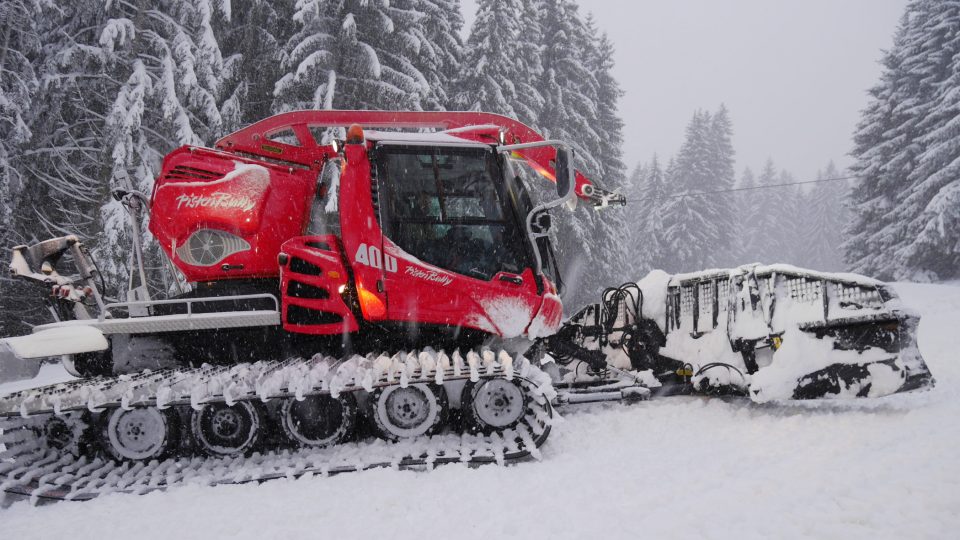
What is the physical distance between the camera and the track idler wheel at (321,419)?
4492mm

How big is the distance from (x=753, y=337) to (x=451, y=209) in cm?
328

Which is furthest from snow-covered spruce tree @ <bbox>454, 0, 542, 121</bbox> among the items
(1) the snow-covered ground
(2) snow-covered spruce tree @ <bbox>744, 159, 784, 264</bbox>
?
(2) snow-covered spruce tree @ <bbox>744, 159, 784, 264</bbox>

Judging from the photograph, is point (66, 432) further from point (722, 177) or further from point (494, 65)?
point (722, 177)

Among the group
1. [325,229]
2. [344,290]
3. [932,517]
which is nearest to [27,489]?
[344,290]

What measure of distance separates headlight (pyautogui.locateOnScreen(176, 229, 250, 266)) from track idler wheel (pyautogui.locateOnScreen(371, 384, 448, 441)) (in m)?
2.04

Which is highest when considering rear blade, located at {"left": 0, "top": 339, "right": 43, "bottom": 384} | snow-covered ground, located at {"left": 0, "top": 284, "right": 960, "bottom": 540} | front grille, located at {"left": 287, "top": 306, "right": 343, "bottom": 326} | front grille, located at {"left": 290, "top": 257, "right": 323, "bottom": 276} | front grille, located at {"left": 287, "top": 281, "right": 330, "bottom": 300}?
front grille, located at {"left": 290, "top": 257, "right": 323, "bottom": 276}

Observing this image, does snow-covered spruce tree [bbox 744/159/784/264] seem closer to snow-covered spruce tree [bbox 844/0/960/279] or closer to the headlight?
snow-covered spruce tree [bbox 844/0/960/279]

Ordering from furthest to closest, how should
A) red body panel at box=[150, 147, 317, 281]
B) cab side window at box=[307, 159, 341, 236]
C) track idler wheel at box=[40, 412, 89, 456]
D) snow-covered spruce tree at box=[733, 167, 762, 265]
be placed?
snow-covered spruce tree at box=[733, 167, 762, 265] → cab side window at box=[307, 159, 341, 236] → red body panel at box=[150, 147, 317, 281] → track idler wheel at box=[40, 412, 89, 456]

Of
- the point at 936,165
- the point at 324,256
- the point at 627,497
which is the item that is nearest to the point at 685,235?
the point at 936,165

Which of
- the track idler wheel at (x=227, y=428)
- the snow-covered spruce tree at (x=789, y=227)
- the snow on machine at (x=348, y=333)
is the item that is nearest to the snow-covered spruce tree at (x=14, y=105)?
the snow on machine at (x=348, y=333)

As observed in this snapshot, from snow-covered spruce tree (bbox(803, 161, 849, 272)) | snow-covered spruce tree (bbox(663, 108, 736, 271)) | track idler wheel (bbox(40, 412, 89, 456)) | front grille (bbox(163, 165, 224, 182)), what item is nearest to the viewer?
track idler wheel (bbox(40, 412, 89, 456))

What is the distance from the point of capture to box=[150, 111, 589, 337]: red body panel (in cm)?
482

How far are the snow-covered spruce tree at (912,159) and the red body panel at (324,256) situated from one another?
22.8m

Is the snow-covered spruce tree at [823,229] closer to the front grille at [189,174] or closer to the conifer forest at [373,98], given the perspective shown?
the conifer forest at [373,98]
